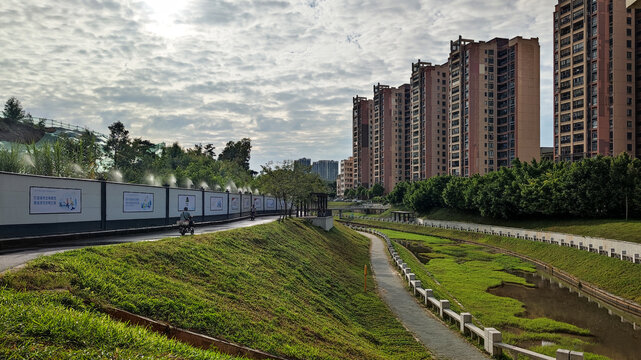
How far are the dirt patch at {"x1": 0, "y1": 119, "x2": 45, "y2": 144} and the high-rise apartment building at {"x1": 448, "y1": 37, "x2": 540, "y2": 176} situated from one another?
106756 mm

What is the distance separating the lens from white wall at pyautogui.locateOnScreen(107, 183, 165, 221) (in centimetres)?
2319

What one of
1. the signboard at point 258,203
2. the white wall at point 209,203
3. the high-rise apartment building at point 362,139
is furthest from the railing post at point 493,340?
the high-rise apartment building at point 362,139

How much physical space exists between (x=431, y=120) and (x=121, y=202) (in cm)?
11823

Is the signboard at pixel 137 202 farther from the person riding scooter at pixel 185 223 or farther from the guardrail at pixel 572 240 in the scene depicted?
the guardrail at pixel 572 240

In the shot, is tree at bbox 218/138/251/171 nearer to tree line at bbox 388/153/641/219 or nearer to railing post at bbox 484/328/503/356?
tree line at bbox 388/153/641/219

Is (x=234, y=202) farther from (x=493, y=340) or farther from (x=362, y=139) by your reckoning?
(x=362, y=139)

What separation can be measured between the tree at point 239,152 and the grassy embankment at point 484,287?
8393cm

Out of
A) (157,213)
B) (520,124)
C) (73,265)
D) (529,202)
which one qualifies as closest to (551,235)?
(529,202)

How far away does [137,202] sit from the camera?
2573cm

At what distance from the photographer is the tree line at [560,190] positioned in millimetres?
49906

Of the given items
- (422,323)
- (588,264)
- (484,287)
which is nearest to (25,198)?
(422,323)

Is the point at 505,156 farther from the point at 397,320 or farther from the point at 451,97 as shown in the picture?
the point at 397,320

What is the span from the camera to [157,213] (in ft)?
91.6

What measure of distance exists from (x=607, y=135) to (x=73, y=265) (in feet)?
297
